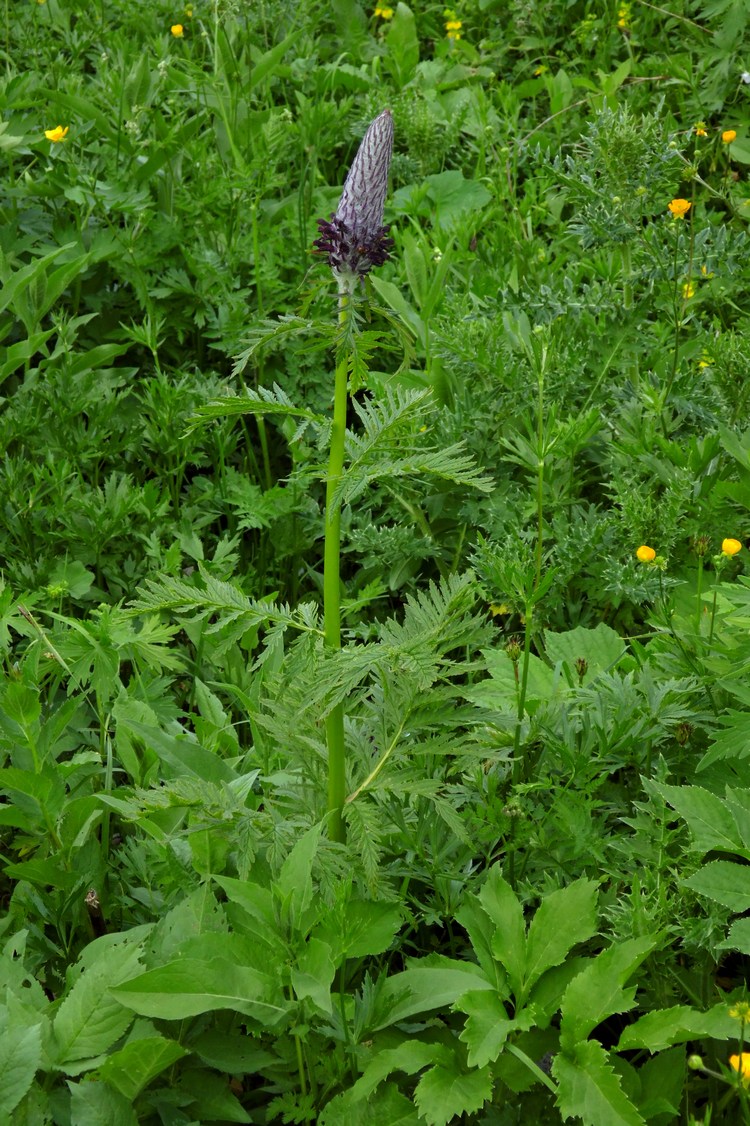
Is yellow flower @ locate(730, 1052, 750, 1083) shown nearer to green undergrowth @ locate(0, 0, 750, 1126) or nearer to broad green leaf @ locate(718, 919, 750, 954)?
green undergrowth @ locate(0, 0, 750, 1126)

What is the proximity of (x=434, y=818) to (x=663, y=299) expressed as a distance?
5.83 feet

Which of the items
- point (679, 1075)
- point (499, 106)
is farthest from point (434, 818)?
point (499, 106)

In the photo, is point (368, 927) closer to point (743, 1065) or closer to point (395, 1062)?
point (395, 1062)

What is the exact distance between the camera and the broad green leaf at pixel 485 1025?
157 cm

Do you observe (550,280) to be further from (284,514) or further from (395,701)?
(395,701)

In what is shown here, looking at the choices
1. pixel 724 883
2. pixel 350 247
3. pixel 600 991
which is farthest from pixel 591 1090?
pixel 350 247

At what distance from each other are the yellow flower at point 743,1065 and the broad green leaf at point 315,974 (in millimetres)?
521

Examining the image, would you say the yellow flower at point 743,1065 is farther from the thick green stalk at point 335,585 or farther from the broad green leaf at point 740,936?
the thick green stalk at point 335,585

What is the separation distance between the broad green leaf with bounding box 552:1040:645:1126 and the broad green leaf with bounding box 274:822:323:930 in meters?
0.41

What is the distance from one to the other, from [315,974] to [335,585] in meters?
0.56

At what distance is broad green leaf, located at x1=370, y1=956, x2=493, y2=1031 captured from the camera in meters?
1.69

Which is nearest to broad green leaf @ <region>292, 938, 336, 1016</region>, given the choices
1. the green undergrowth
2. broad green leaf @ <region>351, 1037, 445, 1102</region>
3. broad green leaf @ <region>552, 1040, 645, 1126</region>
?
the green undergrowth

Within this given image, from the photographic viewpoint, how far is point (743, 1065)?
A: 143cm

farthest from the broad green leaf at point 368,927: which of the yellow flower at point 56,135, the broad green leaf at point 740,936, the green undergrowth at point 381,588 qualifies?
the yellow flower at point 56,135
